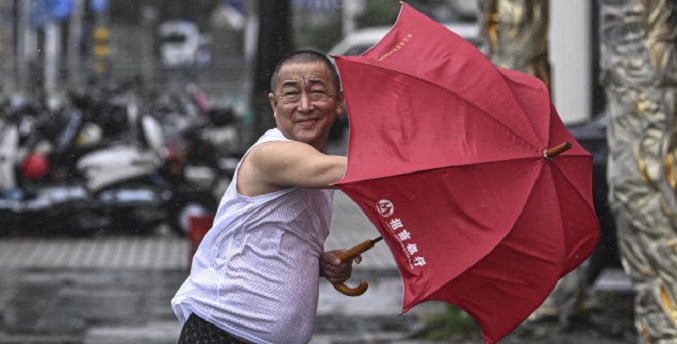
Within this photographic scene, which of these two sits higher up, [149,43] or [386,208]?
[386,208]

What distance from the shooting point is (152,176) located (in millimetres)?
14531

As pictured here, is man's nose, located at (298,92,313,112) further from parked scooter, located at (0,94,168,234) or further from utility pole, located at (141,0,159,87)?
utility pole, located at (141,0,159,87)

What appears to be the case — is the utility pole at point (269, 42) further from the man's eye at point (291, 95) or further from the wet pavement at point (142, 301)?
the man's eye at point (291, 95)

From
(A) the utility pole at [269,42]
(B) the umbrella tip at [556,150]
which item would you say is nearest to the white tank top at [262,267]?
(B) the umbrella tip at [556,150]

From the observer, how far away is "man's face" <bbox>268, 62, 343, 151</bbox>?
152 inches

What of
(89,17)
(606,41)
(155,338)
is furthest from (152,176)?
(89,17)

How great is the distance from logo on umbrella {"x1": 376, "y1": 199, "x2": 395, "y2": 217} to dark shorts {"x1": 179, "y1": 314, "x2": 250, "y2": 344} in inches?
24.7

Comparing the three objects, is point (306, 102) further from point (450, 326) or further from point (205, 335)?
point (450, 326)

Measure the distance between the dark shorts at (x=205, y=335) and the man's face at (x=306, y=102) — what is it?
0.62 meters

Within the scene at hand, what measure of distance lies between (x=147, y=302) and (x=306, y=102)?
23.2ft

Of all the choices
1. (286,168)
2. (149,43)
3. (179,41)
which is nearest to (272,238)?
(286,168)

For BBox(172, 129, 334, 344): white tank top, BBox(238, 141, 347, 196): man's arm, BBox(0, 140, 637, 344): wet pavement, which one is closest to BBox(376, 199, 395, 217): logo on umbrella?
BBox(238, 141, 347, 196): man's arm

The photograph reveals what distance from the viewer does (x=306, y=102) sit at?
3.84 m

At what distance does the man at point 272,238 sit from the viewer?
3.82 m
